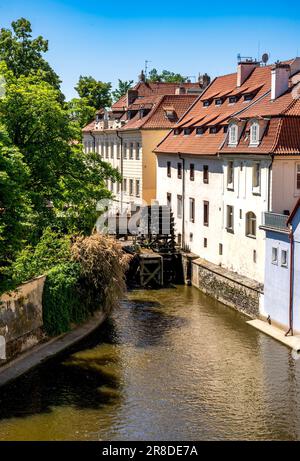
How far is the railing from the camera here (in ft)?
86.0

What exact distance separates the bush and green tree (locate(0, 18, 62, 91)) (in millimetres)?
20088

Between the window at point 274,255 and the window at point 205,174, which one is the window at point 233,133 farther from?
the window at point 274,255

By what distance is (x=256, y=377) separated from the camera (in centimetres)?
2228

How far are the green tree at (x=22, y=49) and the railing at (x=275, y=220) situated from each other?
2126 cm

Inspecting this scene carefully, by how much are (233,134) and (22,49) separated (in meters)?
17.8

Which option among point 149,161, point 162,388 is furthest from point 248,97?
point 162,388

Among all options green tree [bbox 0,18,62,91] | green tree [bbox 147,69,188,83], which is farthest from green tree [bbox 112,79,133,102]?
green tree [bbox 0,18,62,91]

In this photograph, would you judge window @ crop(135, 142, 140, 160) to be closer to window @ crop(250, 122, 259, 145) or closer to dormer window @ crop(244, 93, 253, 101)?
dormer window @ crop(244, 93, 253, 101)

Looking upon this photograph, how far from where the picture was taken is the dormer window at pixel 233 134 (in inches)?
→ 1293

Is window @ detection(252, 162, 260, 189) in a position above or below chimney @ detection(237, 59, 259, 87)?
below

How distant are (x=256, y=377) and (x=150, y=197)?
27.8 metres

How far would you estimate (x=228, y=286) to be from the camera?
32.3 meters
